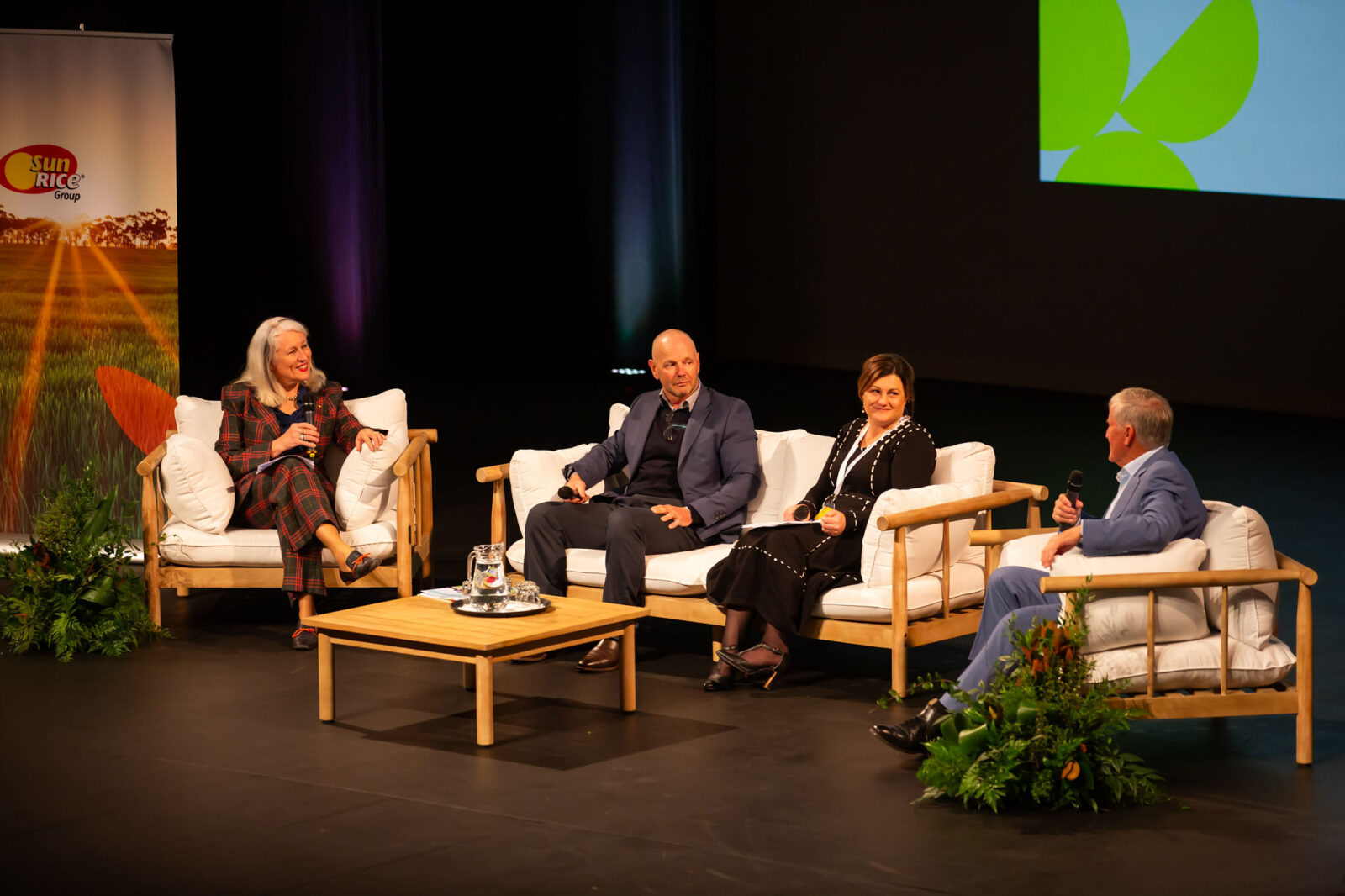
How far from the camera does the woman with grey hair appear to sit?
5996 mm

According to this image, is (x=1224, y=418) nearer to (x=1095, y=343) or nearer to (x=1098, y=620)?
(x=1095, y=343)

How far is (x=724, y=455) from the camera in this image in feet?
19.5

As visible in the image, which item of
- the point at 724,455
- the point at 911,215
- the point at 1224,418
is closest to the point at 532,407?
the point at 911,215

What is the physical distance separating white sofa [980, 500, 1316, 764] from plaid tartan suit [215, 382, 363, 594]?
270 cm

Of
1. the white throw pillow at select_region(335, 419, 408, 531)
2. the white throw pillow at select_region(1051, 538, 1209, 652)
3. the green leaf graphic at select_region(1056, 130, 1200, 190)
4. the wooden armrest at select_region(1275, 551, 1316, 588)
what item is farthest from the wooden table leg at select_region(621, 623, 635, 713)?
the green leaf graphic at select_region(1056, 130, 1200, 190)

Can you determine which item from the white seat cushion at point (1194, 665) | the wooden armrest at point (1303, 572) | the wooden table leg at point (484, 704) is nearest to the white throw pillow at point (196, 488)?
the wooden table leg at point (484, 704)

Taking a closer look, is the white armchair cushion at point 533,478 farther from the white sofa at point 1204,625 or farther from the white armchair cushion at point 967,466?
the white sofa at point 1204,625

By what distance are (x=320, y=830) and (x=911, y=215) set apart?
1059cm

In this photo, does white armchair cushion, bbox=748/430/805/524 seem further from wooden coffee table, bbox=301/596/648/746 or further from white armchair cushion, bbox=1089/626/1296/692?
white armchair cushion, bbox=1089/626/1296/692

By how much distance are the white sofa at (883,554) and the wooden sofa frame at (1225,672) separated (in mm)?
927

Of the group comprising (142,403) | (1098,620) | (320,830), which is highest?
(142,403)

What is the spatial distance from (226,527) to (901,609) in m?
2.47

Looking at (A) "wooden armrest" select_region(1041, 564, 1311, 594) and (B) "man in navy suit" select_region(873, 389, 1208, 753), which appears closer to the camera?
(A) "wooden armrest" select_region(1041, 564, 1311, 594)

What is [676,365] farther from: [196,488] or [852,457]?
[196,488]
